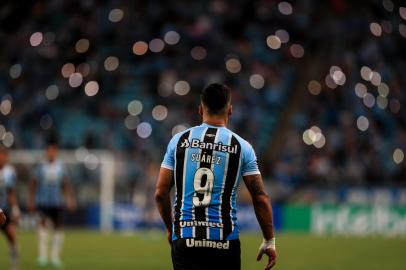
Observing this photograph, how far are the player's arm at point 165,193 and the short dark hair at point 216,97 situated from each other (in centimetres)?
57

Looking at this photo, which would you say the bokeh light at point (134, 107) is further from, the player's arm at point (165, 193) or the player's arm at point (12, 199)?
the player's arm at point (165, 193)

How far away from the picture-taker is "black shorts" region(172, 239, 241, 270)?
19.7ft

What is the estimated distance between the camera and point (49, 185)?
16859mm

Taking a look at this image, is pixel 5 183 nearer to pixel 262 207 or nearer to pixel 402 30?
pixel 262 207

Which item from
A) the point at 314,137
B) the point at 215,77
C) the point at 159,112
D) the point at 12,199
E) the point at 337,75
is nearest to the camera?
the point at 12,199

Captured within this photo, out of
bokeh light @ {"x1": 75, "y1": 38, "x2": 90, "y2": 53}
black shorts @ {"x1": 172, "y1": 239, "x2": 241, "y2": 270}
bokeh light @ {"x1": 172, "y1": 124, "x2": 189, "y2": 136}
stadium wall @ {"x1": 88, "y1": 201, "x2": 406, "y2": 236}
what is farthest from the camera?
bokeh light @ {"x1": 75, "y1": 38, "x2": 90, "y2": 53}

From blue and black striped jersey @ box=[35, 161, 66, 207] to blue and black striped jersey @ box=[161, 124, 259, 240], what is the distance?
11.0 meters

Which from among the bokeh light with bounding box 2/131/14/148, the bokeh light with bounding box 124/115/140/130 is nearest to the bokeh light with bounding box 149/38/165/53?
the bokeh light with bounding box 124/115/140/130

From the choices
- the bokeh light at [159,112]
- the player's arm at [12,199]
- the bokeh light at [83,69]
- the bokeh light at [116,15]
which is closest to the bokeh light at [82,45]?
the bokeh light at [83,69]

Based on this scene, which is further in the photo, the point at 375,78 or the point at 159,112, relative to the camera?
the point at 375,78

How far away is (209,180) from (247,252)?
1281 centimetres

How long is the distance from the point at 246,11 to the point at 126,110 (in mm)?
6286

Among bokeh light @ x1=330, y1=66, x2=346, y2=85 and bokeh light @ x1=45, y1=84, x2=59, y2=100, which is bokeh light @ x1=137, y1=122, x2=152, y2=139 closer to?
bokeh light @ x1=45, y1=84, x2=59, y2=100

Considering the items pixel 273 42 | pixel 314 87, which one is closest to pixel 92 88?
pixel 273 42
